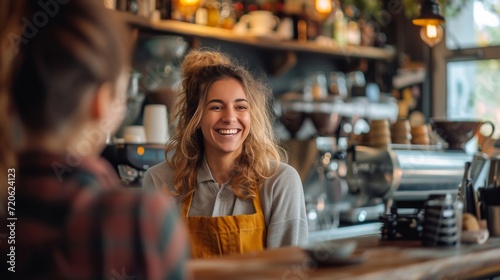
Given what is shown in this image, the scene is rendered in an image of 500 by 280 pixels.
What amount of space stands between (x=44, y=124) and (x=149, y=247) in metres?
0.26

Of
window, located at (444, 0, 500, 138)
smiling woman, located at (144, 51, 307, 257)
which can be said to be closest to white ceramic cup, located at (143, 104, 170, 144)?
smiling woman, located at (144, 51, 307, 257)

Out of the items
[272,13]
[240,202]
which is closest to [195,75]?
[240,202]

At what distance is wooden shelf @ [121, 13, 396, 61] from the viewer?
192 inches

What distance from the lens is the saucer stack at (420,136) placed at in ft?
15.5

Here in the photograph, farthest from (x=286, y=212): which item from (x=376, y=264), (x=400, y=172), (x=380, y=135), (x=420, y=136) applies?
(x=420, y=136)

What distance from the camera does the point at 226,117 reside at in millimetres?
2744

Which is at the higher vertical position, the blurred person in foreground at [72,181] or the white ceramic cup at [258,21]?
the white ceramic cup at [258,21]

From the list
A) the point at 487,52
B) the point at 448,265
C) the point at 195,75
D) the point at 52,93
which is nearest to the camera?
the point at 52,93

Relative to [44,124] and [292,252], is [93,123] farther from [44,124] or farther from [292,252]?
[292,252]

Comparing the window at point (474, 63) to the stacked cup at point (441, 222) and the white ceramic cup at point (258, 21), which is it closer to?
the white ceramic cup at point (258, 21)

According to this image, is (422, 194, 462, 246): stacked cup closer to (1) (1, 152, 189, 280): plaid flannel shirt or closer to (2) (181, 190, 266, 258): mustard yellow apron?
(2) (181, 190, 266, 258): mustard yellow apron

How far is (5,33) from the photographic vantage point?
4.03 ft

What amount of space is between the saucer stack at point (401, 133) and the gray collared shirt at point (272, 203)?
1871 millimetres

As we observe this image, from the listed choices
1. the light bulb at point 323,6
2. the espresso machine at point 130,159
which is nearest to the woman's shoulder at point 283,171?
the espresso machine at point 130,159
